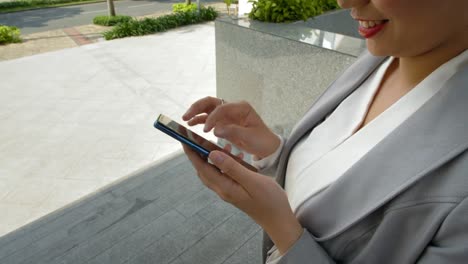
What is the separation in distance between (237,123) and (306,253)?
597mm

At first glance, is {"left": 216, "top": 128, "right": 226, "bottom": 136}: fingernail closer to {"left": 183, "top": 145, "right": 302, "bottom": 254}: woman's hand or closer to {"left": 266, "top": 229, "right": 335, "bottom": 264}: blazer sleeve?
{"left": 183, "top": 145, "right": 302, "bottom": 254}: woman's hand

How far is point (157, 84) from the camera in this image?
714cm

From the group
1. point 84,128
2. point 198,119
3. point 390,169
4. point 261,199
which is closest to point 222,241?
point 198,119

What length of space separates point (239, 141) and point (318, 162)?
1.27ft

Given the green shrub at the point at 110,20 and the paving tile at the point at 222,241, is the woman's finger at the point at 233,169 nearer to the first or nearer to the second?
the paving tile at the point at 222,241

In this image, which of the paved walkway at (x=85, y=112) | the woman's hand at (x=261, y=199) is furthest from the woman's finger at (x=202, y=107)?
the paved walkway at (x=85, y=112)

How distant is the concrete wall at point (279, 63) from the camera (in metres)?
2.56

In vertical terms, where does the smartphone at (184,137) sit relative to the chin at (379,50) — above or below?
below

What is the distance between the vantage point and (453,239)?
0.67m

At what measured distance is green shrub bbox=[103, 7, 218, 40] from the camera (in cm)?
1063

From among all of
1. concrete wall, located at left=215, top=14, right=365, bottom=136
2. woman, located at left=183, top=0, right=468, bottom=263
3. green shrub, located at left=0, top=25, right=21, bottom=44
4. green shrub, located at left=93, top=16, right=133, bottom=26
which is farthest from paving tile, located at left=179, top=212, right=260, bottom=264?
green shrub, located at left=93, top=16, right=133, bottom=26

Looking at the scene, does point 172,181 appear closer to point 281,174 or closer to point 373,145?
point 281,174

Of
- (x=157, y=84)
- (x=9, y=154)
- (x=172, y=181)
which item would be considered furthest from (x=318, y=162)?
(x=157, y=84)

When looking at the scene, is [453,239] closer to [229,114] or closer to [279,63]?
[229,114]
